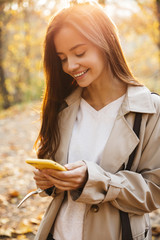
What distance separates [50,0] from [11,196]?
359 centimetres

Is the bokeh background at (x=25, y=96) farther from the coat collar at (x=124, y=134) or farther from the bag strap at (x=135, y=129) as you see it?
the bag strap at (x=135, y=129)

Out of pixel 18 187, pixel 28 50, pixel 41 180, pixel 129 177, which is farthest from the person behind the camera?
pixel 28 50

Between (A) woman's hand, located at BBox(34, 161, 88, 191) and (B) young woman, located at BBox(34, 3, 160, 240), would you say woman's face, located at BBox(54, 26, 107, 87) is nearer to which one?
(B) young woman, located at BBox(34, 3, 160, 240)

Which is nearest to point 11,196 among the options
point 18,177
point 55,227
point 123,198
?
point 18,177

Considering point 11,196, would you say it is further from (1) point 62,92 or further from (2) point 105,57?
(2) point 105,57

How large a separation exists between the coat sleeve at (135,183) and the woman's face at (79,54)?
1.56 ft

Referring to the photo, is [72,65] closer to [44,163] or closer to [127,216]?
[44,163]

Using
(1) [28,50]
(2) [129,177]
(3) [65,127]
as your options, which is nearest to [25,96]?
(1) [28,50]

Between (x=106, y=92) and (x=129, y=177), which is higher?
(x=106, y=92)

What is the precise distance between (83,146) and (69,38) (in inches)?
28.0

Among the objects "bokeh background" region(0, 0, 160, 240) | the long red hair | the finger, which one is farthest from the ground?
the finger

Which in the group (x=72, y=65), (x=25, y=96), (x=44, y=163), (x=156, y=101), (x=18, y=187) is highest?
(x=72, y=65)

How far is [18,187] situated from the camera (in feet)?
13.9

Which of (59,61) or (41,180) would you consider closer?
(41,180)
